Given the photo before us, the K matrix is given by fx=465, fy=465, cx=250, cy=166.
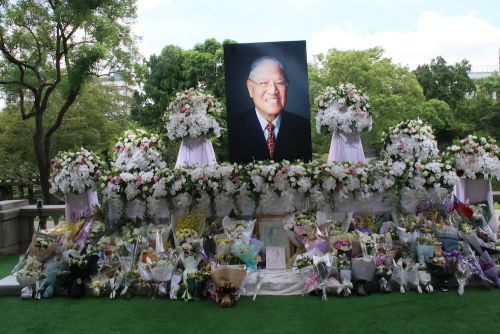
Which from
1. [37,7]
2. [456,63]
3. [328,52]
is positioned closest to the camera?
[37,7]

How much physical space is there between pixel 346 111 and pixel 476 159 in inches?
97.0

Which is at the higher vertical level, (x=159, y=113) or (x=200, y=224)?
(x=159, y=113)

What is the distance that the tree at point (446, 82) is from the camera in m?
34.0

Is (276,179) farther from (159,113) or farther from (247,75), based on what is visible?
(159,113)

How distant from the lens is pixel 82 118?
22703mm

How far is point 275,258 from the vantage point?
6531 millimetres

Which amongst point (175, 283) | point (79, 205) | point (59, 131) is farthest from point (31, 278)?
point (59, 131)

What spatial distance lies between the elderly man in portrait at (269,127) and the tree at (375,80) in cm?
1377

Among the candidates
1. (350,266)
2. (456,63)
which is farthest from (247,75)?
(456,63)

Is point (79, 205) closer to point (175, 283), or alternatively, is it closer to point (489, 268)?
point (175, 283)

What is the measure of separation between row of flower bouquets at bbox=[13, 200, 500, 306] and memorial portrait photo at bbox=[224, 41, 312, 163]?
3576 millimetres

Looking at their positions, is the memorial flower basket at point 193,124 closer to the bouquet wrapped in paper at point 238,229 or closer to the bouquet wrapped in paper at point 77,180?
the bouquet wrapped in paper at point 77,180

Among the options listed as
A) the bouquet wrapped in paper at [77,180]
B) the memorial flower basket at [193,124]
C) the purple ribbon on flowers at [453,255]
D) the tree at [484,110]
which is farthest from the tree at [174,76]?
the purple ribbon on flowers at [453,255]

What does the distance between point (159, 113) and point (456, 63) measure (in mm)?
23572
